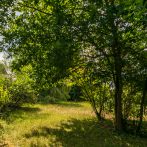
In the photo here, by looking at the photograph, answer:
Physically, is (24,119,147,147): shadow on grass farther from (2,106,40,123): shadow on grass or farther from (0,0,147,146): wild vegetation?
(2,106,40,123): shadow on grass

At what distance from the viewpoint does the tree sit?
15232 mm

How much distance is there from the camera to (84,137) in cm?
1698

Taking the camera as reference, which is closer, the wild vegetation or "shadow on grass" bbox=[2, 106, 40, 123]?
the wild vegetation

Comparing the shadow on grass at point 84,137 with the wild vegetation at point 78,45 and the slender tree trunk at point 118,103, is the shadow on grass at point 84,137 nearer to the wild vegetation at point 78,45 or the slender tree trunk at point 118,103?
the slender tree trunk at point 118,103

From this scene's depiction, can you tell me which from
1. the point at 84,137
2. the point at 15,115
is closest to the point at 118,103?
the point at 84,137

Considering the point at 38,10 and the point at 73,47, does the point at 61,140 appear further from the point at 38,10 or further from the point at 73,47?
the point at 38,10

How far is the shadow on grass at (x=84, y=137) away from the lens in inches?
606

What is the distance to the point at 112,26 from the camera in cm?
1559

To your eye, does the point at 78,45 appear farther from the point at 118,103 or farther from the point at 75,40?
the point at 118,103

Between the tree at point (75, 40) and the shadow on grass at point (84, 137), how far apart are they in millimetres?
1718

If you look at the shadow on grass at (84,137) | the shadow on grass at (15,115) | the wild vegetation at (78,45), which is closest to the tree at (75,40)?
the wild vegetation at (78,45)

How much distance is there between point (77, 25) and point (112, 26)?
1709mm

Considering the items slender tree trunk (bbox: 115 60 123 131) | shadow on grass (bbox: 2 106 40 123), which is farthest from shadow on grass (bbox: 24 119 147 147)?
shadow on grass (bbox: 2 106 40 123)

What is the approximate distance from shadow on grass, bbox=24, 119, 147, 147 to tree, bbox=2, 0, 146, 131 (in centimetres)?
172
